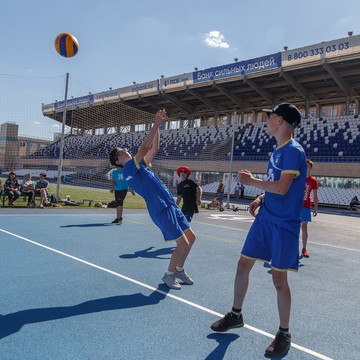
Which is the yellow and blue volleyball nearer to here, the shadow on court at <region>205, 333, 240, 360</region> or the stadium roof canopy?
the shadow on court at <region>205, 333, 240, 360</region>

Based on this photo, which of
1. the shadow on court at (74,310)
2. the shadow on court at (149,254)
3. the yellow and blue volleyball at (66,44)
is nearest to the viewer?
the shadow on court at (74,310)

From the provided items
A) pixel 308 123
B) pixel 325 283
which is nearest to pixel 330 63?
pixel 308 123

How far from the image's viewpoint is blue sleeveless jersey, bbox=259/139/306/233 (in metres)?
2.93

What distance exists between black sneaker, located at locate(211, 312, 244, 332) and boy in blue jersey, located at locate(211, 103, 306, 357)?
1.48ft

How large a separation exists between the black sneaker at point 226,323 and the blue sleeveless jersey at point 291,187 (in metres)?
1.03

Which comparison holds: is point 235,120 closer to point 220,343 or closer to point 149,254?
point 149,254

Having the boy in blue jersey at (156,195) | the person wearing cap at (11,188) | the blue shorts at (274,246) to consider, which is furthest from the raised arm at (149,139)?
the person wearing cap at (11,188)

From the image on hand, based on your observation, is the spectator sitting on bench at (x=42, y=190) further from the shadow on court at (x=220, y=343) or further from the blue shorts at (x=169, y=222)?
the shadow on court at (x=220, y=343)

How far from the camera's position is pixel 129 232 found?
9.29m

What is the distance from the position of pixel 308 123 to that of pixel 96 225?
28.2 m

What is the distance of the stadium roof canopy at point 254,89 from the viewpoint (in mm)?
28453

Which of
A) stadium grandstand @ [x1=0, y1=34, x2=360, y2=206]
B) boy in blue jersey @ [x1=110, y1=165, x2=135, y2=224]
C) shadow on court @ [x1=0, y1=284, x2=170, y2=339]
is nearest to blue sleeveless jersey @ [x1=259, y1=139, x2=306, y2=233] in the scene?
shadow on court @ [x1=0, y1=284, x2=170, y2=339]

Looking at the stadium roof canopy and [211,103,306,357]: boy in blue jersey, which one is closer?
[211,103,306,357]: boy in blue jersey

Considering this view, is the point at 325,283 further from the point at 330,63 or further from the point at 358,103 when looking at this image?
the point at 358,103
